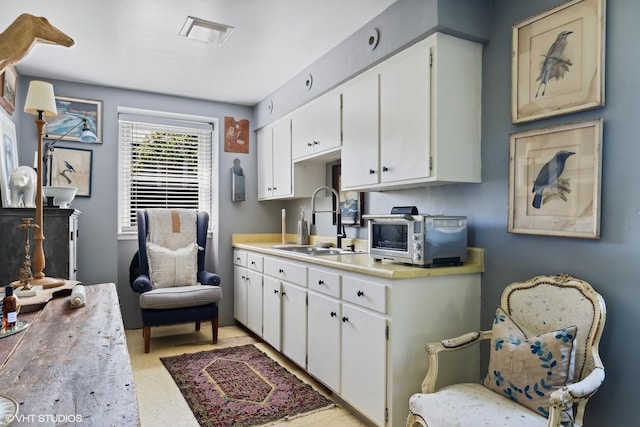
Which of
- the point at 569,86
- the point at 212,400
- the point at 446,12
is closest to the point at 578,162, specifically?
the point at 569,86

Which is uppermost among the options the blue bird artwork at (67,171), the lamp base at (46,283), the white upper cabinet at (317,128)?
the white upper cabinet at (317,128)

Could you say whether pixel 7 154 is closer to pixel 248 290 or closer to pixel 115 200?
pixel 115 200

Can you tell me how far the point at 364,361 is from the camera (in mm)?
2217

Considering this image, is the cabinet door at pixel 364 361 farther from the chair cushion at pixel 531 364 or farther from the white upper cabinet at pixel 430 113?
the white upper cabinet at pixel 430 113

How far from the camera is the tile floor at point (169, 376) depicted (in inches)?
92.0

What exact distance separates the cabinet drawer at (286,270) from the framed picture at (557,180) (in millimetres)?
1410

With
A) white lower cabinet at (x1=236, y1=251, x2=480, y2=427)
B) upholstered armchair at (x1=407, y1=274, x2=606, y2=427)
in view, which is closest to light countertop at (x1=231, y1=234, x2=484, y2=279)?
white lower cabinet at (x1=236, y1=251, x2=480, y2=427)

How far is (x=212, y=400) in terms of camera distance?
2.57 m

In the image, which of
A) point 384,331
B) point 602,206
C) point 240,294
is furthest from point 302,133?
point 602,206

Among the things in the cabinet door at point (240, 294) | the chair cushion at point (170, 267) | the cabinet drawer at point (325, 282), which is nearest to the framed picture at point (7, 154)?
the chair cushion at point (170, 267)

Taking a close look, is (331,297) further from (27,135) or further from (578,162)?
(27,135)

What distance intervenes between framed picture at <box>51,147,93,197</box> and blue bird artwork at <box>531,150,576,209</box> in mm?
3779

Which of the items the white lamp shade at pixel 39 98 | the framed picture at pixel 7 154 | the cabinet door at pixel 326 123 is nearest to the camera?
the white lamp shade at pixel 39 98

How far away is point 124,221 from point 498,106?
3765 mm
